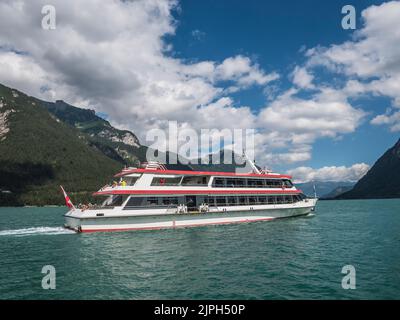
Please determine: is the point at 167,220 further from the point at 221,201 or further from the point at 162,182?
the point at 221,201

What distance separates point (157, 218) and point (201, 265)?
16183mm

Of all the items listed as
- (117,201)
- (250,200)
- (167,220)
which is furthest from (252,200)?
(117,201)

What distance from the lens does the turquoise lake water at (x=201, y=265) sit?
14.2 metres

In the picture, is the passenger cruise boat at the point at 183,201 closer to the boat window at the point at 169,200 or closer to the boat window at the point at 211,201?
the boat window at the point at 211,201

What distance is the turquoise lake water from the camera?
46.7ft

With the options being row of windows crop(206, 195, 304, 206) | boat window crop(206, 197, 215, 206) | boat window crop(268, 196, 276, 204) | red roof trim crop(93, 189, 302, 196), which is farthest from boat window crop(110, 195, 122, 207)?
boat window crop(268, 196, 276, 204)

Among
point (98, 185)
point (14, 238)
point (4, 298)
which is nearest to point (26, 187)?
point (98, 185)

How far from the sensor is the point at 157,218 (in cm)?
3394

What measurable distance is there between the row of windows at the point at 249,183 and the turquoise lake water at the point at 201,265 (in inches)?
375

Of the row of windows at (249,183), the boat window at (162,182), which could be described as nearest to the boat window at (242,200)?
the row of windows at (249,183)

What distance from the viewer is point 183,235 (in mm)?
29688
